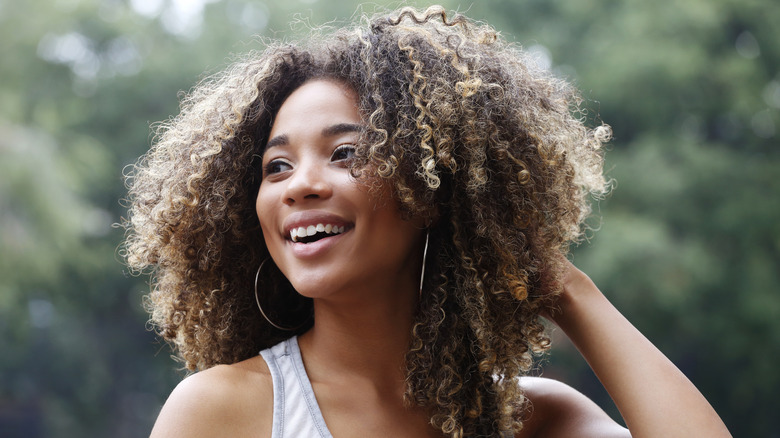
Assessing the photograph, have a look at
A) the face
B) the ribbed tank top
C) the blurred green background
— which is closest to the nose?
the face

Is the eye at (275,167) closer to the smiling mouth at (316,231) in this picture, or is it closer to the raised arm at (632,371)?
the smiling mouth at (316,231)

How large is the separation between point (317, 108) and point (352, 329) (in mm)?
651

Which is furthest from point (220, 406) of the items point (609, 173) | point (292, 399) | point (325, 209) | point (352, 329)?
point (609, 173)

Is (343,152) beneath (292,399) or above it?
above

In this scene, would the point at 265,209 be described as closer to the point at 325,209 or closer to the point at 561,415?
the point at 325,209

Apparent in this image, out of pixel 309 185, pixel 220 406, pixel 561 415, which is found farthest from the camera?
pixel 561 415

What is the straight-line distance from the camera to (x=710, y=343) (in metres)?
15.5

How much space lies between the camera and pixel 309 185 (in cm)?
242

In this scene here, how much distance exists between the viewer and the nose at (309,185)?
95.5 inches

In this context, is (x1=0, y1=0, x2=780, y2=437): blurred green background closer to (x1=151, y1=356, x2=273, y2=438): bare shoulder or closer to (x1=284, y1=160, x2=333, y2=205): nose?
(x1=284, y1=160, x2=333, y2=205): nose

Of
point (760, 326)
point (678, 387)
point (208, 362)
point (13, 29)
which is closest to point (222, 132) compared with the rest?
point (208, 362)

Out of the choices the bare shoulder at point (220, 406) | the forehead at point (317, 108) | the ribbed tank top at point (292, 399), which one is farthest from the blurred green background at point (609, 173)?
the bare shoulder at point (220, 406)

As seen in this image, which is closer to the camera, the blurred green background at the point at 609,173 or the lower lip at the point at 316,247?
the lower lip at the point at 316,247

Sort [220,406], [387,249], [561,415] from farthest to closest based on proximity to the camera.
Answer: [561,415], [387,249], [220,406]
